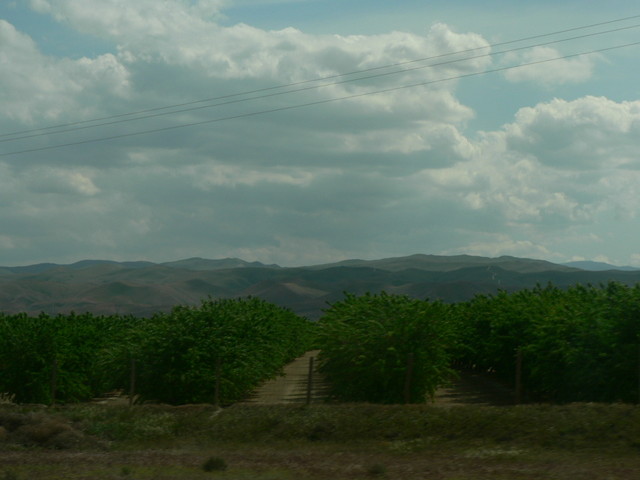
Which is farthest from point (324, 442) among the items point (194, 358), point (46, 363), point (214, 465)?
point (46, 363)

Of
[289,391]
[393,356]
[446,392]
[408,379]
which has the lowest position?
[289,391]

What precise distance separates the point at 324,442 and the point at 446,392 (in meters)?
16.3

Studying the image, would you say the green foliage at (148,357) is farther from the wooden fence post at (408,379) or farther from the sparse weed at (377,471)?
the sparse weed at (377,471)

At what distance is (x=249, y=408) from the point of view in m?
23.8

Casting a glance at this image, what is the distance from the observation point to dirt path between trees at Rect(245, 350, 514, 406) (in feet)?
108

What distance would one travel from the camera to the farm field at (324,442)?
17.0 metres

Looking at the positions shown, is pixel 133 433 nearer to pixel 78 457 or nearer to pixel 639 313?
pixel 78 457

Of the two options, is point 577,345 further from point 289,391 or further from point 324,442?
point 289,391

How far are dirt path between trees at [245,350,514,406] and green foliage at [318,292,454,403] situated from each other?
6.96ft

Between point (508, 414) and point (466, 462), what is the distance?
150 inches

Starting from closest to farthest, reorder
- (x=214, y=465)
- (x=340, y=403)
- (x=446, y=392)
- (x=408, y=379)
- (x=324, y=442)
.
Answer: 1. (x=214, y=465)
2. (x=324, y=442)
3. (x=408, y=379)
4. (x=340, y=403)
5. (x=446, y=392)

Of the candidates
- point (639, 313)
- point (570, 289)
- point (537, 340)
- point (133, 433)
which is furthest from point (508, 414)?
point (570, 289)

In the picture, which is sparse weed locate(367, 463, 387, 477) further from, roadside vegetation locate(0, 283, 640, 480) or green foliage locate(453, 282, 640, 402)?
green foliage locate(453, 282, 640, 402)

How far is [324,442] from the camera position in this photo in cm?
2109
